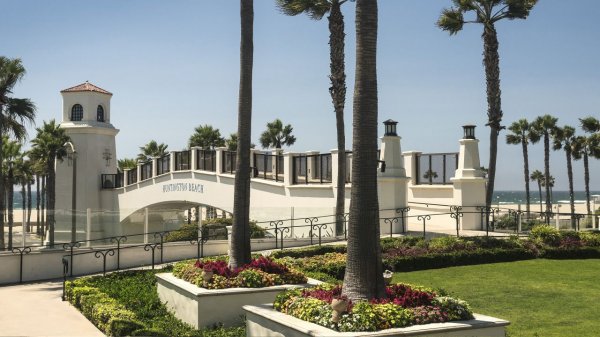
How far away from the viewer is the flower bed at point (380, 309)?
29.1 feet

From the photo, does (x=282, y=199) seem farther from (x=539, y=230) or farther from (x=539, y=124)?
(x=539, y=124)

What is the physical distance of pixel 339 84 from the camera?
28.2 meters

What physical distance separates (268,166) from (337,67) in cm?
853

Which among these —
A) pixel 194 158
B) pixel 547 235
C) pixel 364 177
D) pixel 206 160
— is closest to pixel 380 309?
pixel 364 177

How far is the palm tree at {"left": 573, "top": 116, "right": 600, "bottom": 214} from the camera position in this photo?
4475 centimetres

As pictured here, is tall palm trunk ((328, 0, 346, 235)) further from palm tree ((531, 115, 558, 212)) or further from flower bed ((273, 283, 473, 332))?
palm tree ((531, 115, 558, 212))

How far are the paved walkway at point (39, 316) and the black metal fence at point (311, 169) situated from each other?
48.2ft

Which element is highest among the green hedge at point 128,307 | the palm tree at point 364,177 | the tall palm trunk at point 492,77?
the tall palm trunk at point 492,77

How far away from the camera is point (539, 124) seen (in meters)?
55.1

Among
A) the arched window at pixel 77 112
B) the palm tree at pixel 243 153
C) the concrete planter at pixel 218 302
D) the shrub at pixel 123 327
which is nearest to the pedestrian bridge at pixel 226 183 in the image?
the arched window at pixel 77 112

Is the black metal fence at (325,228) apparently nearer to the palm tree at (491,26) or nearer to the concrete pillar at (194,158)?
the palm tree at (491,26)

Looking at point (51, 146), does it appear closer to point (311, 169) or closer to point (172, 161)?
point (172, 161)

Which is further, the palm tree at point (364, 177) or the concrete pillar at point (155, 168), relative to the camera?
the concrete pillar at point (155, 168)

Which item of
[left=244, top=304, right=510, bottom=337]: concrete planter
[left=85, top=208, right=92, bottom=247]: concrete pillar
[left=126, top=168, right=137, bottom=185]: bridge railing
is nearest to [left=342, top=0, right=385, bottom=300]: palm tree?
[left=244, top=304, right=510, bottom=337]: concrete planter
